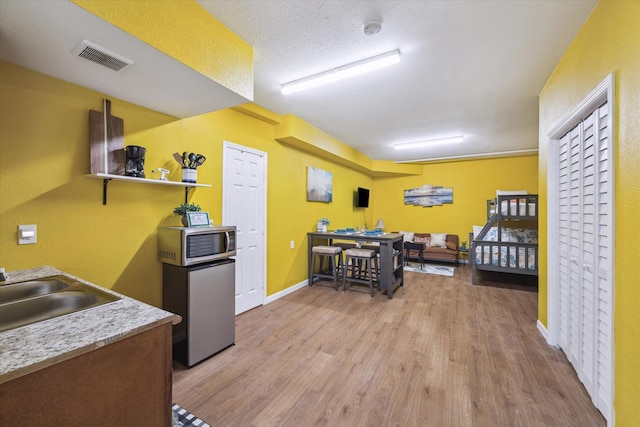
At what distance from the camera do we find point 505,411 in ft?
5.64

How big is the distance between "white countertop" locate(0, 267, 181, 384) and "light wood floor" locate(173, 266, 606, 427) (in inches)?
42.1

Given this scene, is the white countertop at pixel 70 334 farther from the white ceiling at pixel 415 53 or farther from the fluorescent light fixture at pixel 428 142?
the fluorescent light fixture at pixel 428 142

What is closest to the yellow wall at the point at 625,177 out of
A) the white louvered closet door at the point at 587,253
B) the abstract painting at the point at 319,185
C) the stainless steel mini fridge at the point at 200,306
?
the white louvered closet door at the point at 587,253

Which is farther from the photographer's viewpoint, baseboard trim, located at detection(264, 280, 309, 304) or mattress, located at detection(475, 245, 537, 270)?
mattress, located at detection(475, 245, 537, 270)

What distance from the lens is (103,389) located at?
2.91 feet

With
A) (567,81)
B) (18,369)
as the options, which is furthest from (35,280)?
(567,81)

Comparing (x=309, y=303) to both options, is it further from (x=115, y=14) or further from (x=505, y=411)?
(x=115, y=14)

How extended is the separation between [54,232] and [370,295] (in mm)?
3610

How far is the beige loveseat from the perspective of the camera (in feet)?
19.7

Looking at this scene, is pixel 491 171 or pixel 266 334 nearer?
→ pixel 266 334

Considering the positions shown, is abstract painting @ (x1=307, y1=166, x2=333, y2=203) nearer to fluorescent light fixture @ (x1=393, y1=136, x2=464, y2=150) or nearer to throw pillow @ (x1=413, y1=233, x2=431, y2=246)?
fluorescent light fixture @ (x1=393, y1=136, x2=464, y2=150)

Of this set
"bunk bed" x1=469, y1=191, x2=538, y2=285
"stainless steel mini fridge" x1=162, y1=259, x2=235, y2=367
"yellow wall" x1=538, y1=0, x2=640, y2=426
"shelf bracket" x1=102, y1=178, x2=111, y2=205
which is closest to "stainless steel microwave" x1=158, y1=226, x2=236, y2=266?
"stainless steel mini fridge" x1=162, y1=259, x2=235, y2=367

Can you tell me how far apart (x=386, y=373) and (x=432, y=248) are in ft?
16.0

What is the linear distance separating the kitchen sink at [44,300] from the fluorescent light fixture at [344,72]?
2420 mm
